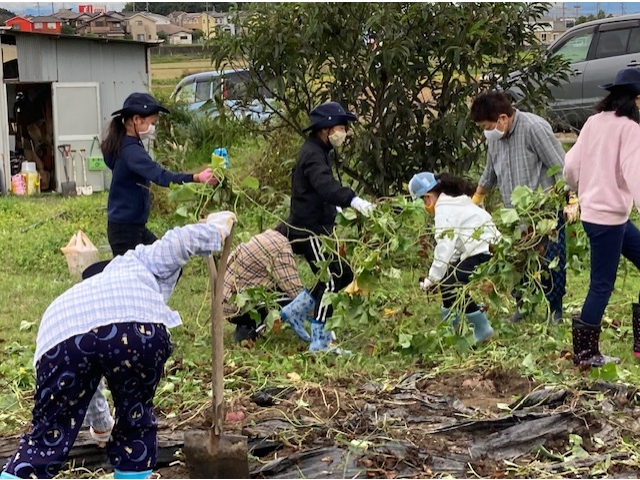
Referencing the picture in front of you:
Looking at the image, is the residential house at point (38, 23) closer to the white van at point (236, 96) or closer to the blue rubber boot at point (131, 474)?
the white van at point (236, 96)

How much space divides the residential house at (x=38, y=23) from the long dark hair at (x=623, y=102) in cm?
1101

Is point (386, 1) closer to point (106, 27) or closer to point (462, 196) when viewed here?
point (462, 196)

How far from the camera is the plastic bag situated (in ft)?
27.5

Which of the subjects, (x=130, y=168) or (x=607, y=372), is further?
(x=130, y=168)

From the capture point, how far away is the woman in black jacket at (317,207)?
19.3ft

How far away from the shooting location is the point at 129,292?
3537 millimetres

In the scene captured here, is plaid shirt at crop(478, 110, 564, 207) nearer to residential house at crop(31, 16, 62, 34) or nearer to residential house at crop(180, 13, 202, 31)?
residential house at crop(180, 13, 202, 31)

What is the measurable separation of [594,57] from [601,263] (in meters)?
9.46

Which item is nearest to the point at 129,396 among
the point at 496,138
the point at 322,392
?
the point at 322,392

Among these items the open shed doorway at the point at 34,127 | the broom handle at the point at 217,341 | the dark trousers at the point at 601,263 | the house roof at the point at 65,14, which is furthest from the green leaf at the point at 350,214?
the house roof at the point at 65,14

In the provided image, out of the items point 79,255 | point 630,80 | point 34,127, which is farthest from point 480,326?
point 34,127

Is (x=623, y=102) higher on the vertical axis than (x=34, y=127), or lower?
higher

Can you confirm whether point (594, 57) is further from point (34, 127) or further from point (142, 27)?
point (34, 127)

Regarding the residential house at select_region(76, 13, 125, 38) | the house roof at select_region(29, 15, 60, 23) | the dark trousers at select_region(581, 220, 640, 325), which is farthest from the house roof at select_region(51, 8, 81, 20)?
the dark trousers at select_region(581, 220, 640, 325)
